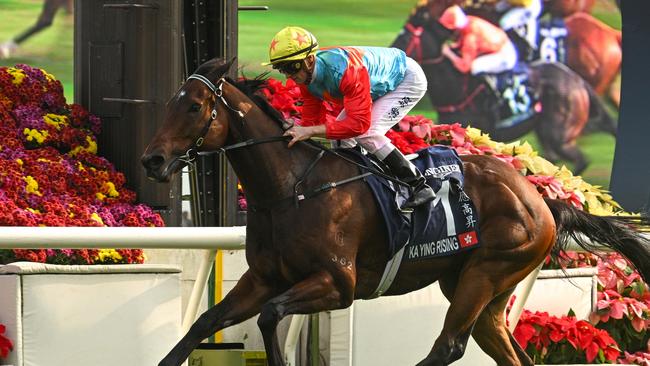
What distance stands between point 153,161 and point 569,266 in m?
2.91

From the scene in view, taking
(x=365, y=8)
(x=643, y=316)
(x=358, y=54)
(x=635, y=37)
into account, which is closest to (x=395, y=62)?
(x=358, y=54)

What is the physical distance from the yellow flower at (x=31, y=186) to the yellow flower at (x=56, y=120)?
57 centimetres

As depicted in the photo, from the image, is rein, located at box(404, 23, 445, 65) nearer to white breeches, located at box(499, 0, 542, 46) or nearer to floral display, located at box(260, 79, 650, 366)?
white breeches, located at box(499, 0, 542, 46)

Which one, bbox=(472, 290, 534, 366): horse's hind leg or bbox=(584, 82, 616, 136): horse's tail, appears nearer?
bbox=(472, 290, 534, 366): horse's hind leg

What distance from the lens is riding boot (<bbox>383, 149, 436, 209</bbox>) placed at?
583 cm

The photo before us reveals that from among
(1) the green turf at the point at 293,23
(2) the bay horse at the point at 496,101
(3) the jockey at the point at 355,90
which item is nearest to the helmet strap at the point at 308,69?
(3) the jockey at the point at 355,90

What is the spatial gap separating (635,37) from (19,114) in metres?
5.55

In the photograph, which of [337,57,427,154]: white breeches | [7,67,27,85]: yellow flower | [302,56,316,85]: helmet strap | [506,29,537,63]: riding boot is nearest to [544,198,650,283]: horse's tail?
[337,57,427,154]: white breeches

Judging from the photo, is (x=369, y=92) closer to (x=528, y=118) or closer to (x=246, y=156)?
(x=246, y=156)

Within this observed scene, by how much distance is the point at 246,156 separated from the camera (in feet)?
18.4

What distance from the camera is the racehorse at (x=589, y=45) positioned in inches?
419

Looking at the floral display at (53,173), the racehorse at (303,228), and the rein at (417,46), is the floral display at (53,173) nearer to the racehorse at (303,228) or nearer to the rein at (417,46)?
the racehorse at (303,228)

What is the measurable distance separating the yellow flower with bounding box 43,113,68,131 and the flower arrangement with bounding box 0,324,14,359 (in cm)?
187

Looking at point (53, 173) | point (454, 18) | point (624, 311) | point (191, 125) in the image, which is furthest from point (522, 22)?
point (191, 125)
